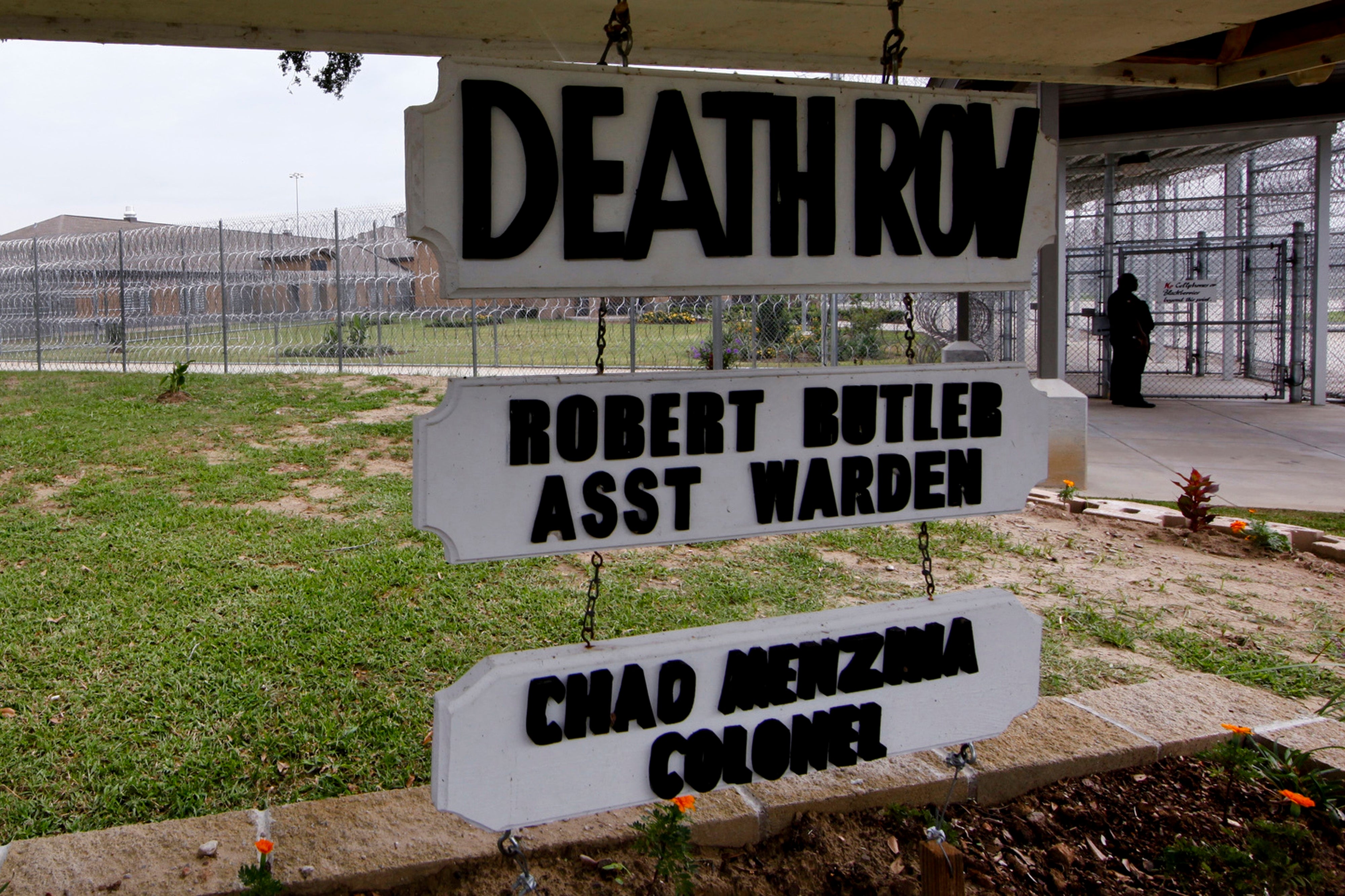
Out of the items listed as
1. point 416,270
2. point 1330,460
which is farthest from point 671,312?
point 1330,460

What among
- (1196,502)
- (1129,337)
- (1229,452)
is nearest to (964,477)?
(1196,502)

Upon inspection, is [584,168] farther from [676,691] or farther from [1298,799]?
[1298,799]

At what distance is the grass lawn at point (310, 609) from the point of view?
324cm

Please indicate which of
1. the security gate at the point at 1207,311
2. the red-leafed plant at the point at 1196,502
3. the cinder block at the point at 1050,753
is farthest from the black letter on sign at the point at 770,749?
the security gate at the point at 1207,311

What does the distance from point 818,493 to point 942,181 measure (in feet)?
2.52

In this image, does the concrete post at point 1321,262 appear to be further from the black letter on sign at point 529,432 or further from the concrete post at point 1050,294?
the black letter on sign at point 529,432

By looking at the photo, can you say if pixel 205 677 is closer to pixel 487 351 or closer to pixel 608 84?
pixel 608 84

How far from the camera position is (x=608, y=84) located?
77.9 inches

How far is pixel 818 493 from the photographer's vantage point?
2.21 meters

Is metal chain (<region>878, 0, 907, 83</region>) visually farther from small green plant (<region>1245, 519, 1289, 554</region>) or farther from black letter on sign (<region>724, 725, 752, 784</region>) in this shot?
small green plant (<region>1245, 519, 1289, 554</region>)

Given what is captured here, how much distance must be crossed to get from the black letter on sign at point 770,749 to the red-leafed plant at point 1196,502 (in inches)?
190

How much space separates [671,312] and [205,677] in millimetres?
11863

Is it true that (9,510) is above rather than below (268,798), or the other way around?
above

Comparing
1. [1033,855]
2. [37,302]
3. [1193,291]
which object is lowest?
[1033,855]
